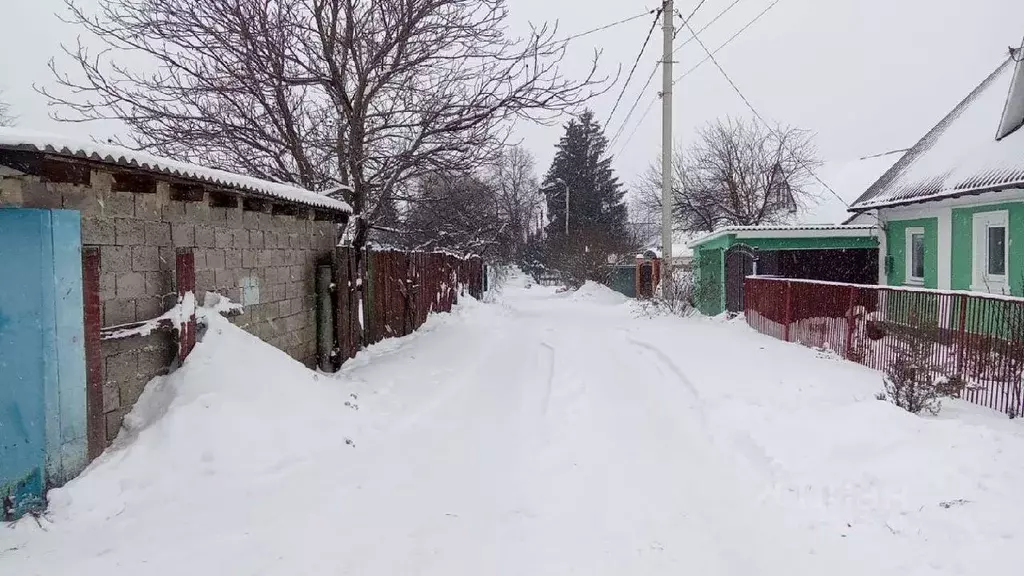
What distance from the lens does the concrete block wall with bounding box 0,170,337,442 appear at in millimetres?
4199

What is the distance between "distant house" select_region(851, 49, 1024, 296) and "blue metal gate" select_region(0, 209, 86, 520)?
11.6 metres

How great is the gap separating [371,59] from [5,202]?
7.30 meters

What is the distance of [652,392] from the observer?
7.39 metres

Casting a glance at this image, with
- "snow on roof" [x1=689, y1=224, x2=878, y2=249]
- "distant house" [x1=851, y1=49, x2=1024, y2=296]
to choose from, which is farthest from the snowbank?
"snow on roof" [x1=689, y1=224, x2=878, y2=249]

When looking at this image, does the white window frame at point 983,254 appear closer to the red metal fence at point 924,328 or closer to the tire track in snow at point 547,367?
the red metal fence at point 924,328

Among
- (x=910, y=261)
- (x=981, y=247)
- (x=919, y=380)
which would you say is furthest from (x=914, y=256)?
(x=919, y=380)

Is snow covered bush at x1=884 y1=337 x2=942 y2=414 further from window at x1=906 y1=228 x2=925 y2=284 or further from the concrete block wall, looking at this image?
window at x1=906 y1=228 x2=925 y2=284

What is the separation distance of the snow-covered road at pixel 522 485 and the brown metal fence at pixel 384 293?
198cm

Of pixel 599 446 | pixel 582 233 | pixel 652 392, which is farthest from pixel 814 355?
pixel 582 233

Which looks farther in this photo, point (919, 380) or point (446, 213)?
point (446, 213)

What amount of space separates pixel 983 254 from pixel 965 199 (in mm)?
1045

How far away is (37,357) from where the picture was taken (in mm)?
3656

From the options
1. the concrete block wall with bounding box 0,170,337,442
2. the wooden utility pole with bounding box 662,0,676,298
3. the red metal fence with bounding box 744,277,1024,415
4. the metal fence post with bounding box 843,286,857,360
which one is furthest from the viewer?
the wooden utility pole with bounding box 662,0,676,298

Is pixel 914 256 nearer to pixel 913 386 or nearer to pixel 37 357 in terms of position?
pixel 913 386
